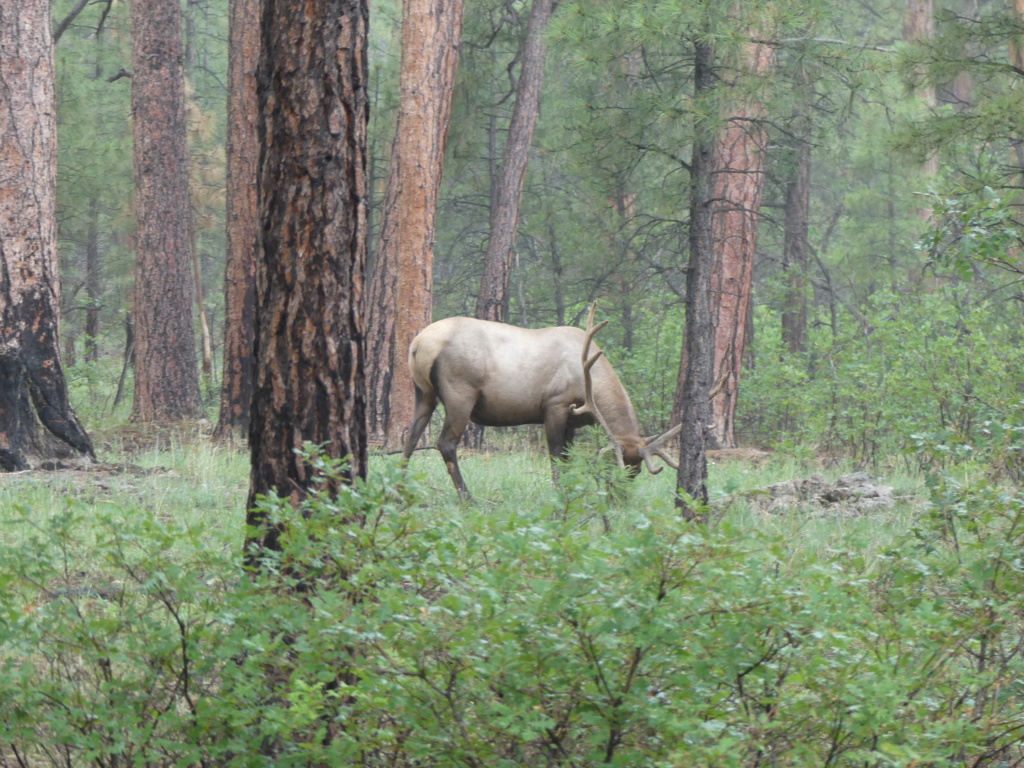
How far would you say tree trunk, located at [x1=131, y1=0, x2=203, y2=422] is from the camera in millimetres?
14055

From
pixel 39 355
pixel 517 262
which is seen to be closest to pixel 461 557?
pixel 39 355

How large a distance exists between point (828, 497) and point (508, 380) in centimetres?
280

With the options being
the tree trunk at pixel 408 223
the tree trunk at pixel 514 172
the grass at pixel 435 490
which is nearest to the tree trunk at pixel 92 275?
the tree trunk at pixel 514 172

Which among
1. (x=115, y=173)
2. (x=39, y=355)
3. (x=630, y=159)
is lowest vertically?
(x=39, y=355)

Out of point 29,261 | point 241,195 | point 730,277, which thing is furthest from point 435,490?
point 730,277

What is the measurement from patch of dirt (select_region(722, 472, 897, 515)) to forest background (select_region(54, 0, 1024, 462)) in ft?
2.30

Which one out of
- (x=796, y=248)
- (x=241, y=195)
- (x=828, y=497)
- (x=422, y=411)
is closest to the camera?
(x=828, y=497)

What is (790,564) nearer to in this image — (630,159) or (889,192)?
(630,159)

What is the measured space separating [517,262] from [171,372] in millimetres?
9037

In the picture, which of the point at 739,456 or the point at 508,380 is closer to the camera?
the point at 508,380

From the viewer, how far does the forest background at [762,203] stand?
8.41 m

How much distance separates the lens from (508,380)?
9883 mm

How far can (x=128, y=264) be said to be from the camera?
23.1m

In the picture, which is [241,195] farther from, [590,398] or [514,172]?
[590,398]
